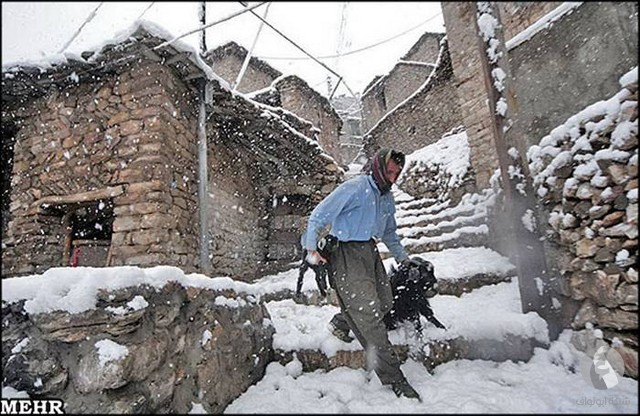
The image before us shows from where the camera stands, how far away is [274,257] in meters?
7.16

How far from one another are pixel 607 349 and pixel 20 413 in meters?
3.20

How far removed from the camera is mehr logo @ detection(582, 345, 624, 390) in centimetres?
193

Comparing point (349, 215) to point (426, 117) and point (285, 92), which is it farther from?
point (426, 117)

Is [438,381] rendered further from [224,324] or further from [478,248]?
[478,248]

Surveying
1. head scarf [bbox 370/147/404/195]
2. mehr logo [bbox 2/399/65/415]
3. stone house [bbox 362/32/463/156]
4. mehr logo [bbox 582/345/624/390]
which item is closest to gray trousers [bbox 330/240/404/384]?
head scarf [bbox 370/147/404/195]

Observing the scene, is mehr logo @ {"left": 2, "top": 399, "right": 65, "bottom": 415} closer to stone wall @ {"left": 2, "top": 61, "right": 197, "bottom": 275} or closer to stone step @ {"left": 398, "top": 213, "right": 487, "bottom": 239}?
stone wall @ {"left": 2, "top": 61, "right": 197, "bottom": 275}

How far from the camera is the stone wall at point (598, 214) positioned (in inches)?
79.9

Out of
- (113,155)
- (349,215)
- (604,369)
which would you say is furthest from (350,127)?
(604,369)

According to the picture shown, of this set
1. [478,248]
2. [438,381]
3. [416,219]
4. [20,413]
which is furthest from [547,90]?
[20,413]

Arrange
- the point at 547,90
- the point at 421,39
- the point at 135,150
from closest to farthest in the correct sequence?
the point at 547,90
the point at 135,150
the point at 421,39

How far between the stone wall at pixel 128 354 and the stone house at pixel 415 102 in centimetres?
836

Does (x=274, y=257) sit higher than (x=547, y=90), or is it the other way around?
(x=547, y=90)

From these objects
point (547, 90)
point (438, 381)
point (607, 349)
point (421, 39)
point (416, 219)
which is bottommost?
point (438, 381)

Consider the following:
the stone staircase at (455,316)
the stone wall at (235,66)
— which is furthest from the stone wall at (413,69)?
the stone staircase at (455,316)
